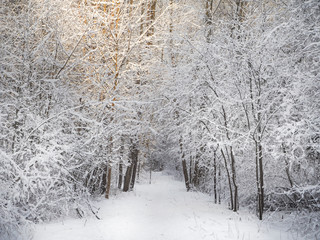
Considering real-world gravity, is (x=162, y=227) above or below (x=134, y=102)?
below

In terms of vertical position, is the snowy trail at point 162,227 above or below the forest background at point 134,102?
below

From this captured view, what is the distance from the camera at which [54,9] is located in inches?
263

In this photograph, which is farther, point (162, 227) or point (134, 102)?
point (162, 227)

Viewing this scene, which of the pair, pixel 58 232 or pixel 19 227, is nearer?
pixel 19 227

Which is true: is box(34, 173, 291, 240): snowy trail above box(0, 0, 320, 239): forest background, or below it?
below

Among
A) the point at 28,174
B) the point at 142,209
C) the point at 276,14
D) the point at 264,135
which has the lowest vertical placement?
the point at 142,209

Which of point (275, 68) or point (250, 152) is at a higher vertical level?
point (275, 68)

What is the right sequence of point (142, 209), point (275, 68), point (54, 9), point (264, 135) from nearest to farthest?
1. point (275, 68)
2. point (264, 135)
3. point (54, 9)
4. point (142, 209)

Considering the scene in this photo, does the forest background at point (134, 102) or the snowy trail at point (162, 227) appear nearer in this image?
the forest background at point (134, 102)

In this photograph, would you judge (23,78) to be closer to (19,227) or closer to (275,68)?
(19,227)

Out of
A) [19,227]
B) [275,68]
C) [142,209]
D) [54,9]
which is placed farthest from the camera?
[142,209]

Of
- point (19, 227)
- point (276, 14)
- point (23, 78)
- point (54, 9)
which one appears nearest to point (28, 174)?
point (19, 227)

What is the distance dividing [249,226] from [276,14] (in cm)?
523

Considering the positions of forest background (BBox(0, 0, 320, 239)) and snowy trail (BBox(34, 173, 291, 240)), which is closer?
forest background (BBox(0, 0, 320, 239))
